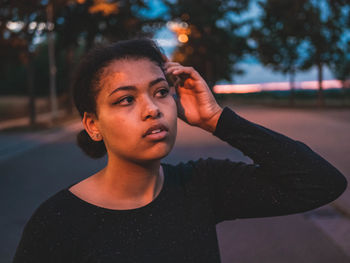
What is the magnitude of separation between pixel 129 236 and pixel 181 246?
0.62ft

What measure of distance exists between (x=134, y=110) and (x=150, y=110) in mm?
63

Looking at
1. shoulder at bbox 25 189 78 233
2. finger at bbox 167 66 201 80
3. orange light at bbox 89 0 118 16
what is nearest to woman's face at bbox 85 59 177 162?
finger at bbox 167 66 201 80

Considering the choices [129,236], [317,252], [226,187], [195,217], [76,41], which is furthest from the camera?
[76,41]

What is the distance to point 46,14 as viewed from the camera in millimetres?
24703

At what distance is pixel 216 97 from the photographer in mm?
2100

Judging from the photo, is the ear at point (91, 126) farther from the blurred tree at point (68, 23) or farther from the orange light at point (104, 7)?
the orange light at point (104, 7)

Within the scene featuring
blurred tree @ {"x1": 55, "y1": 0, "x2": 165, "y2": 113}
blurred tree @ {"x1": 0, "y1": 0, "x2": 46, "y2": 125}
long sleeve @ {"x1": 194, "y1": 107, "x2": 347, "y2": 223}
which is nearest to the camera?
long sleeve @ {"x1": 194, "y1": 107, "x2": 347, "y2": 223}

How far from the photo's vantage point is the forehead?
1.60 meters

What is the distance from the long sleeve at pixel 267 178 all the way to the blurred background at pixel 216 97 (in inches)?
15.4

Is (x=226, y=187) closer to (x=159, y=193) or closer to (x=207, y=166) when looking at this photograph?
(x=207, y=166)

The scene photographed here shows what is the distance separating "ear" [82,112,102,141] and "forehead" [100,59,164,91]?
165mm

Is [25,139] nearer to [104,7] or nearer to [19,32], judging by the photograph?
[19,32]

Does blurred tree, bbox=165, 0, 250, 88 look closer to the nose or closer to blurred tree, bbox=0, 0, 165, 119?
blurred tree, bbox=0, 0, 165, 119

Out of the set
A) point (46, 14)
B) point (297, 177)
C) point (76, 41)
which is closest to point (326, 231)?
point (297, 177)
